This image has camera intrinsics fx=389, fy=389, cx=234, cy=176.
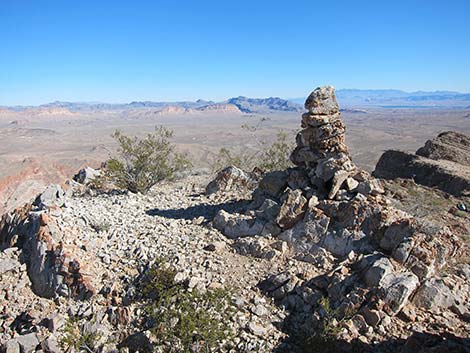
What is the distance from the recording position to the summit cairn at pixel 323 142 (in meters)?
11.5

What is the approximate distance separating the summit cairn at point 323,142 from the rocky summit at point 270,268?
4 centimetres

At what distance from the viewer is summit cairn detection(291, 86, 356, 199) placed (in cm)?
1148

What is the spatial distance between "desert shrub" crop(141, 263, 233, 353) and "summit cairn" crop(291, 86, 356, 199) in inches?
188

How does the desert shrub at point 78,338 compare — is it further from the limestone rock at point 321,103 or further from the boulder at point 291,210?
the limestone rock at point 321,103

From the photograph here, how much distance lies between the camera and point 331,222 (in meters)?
10.5

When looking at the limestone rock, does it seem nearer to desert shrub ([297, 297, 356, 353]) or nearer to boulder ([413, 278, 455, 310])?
boulder ([413, 278, 455, 310])

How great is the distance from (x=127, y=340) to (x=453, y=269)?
25.7 ft

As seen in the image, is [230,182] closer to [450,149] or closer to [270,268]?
[270,268]

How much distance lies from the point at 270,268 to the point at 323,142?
445cm

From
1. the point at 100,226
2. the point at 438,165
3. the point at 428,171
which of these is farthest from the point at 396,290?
the point at 438,165

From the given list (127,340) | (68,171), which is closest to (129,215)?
(127,340)

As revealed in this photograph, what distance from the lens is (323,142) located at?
12.1 m

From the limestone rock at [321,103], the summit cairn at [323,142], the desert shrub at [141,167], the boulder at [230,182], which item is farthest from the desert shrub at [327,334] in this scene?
the desert shrub at [141,167]

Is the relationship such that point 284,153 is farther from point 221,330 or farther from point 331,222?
point 221,330
